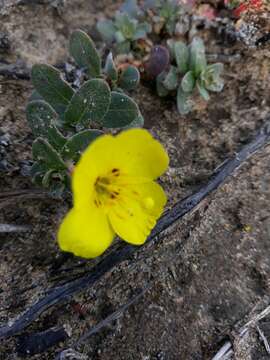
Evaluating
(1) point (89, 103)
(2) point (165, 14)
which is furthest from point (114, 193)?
(2) point (165, 14)

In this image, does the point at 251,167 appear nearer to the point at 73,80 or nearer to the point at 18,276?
the point at 73,80

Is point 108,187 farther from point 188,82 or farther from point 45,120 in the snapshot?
point 188,82

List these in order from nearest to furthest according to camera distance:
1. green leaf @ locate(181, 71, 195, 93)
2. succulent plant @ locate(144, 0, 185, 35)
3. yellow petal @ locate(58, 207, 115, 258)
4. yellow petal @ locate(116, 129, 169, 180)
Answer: yellow petal @ locate(58, 207, 115, 258), yellow petal @ locate(116, 129, 169, 180), green leaf @ locate(181, 71, 195, 93), succulent plant @ locate(144, 0, 185, 35)

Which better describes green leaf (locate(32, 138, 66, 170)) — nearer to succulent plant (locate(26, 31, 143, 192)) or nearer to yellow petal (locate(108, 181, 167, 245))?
succulent plant (locate(26, 31, 143, 192))

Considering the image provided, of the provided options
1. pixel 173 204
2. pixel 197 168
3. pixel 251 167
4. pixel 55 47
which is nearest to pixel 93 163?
pixel 173 204

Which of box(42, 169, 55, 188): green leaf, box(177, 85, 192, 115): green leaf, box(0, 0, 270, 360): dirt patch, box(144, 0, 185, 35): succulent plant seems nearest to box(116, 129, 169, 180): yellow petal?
box(42, 169, 55, 188): green leaf

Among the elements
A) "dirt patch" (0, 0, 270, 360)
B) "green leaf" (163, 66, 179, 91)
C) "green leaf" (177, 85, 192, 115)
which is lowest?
"dirt patch" (0, 0, 270, 360)

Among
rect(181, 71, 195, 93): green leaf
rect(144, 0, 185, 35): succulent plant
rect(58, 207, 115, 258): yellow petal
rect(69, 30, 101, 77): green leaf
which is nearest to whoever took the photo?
rect(58, 207, 115, 258): yellow petal
